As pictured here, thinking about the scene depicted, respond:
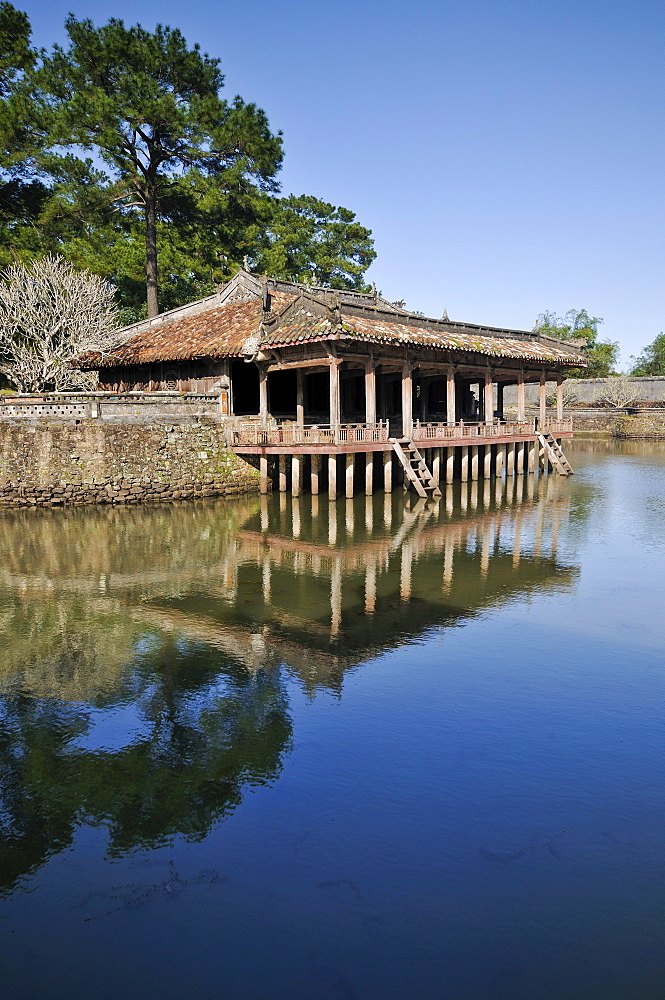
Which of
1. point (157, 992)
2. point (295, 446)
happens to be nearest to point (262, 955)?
point (157, 992)

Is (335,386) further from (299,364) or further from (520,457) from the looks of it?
(520,457)

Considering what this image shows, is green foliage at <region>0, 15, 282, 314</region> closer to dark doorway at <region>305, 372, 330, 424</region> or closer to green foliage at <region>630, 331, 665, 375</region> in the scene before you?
dark doorway at <region>305, 372, 330, 424</region>

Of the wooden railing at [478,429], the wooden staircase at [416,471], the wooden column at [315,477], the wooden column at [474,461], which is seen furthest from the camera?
the wooden column at [474,461]

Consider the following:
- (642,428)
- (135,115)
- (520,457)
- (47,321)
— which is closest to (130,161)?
(135,115)

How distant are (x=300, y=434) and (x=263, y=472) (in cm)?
272

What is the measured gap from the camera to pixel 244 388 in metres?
27.1

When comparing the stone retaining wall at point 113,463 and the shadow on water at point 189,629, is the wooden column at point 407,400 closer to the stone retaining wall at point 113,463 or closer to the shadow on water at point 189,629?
the shadow on water at point 189,629

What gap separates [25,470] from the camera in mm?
21328

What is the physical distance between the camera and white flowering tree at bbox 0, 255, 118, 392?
2880 centimetres

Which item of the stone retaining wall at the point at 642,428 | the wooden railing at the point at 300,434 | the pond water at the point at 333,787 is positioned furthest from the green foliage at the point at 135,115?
the stone retaining wall at the point at 642,428

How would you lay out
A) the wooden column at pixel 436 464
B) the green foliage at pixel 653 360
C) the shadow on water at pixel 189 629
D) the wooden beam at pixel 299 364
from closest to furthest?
the shadow on water at pixel 189 629 → the wooden beam at pixel 299 364 → the wooden column at pixel 436 464 → the green foliage at pixel 653 360

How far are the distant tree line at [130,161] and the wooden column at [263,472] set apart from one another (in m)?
14.2

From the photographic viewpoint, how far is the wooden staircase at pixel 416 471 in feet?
76.3

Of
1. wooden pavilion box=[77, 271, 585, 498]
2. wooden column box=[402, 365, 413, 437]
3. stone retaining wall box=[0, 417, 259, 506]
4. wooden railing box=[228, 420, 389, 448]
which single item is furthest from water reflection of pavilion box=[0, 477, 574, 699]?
wooden column box=[402, 365, 413, 437]
